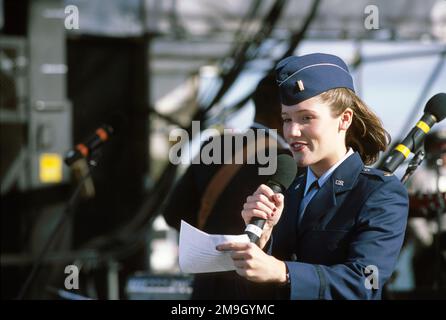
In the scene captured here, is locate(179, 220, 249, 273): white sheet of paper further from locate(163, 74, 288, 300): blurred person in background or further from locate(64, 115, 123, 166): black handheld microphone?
locate(64, 115, 123, 166): black handheld microphone

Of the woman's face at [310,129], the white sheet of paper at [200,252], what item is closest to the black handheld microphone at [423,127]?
the woman's face at [310,129]

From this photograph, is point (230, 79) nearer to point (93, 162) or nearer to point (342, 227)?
point (93, 162)

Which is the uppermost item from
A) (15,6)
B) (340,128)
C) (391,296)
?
(15,6)

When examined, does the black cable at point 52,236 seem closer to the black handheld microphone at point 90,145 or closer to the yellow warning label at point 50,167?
the black handheld microphone at point 90,145

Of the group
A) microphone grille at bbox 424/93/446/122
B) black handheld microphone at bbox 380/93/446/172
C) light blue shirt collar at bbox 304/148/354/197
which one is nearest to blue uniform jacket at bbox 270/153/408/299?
light blue shirt collar at bbox 304/148/354/197

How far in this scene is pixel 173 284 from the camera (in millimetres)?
3281

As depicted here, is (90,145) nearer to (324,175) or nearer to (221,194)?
(221,194)

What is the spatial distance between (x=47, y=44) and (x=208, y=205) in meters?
3.19

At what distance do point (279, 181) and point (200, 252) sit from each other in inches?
11.7

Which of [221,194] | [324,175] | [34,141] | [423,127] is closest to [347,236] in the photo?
[324,175]

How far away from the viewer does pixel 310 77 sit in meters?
1.80

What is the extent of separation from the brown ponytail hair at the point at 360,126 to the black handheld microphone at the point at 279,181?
0.17 metres

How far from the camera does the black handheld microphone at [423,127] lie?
7.06 ft
